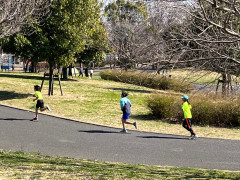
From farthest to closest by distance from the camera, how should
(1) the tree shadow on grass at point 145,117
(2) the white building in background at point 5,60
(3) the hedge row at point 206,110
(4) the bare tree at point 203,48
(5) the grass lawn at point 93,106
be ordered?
(2) the white building in background at point 5,60 → (1) the tree shadow on grass at point 145,117 → (3) the hedge row at point 206,110 → (5) the grass lawn at point 93,106 → (4) the bare tree at point 203,48

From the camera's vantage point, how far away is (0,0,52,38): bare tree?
1460 cm

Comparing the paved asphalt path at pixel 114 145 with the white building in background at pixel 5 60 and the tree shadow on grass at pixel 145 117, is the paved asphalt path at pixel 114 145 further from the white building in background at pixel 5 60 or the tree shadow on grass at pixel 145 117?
the white building in background at pixel 5 60

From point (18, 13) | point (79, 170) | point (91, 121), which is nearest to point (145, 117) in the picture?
point (91, 121)

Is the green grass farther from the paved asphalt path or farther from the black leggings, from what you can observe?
the black leggings

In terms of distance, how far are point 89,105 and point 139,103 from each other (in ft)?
10.7

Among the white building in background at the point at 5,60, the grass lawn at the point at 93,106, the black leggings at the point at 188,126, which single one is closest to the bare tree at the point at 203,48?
the black leggings at the point at 188,126

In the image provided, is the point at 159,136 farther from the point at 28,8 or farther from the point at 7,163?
the point at 28,8

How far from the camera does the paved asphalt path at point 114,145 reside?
10758 millimetres

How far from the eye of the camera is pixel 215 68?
7266 millimetres

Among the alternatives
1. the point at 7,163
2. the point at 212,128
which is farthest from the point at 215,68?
the point at 212,128

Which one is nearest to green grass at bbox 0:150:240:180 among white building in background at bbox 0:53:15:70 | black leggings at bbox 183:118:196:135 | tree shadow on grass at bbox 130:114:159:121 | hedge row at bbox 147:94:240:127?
black leggings at bbox 183:118:196:135

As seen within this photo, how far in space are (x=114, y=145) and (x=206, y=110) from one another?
20.1 feet

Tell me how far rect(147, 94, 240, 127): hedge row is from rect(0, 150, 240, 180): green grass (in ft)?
25.7

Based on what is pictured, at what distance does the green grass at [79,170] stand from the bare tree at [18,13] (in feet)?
19.9
